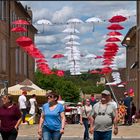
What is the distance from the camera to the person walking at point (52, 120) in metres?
11.1

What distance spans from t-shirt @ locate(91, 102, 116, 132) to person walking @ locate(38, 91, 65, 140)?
0.75 m

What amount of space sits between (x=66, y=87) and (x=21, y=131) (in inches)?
2910

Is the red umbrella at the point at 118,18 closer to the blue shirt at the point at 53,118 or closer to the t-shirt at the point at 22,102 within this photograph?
the t-shirt at the point at 22,102

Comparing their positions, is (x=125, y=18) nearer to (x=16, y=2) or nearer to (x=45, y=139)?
(x=45, y=139)

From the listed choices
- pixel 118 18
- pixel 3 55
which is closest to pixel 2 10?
pixel 3 55

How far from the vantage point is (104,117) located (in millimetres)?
10828

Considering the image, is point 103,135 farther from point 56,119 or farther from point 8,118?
point 8,118

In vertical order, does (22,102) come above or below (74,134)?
above

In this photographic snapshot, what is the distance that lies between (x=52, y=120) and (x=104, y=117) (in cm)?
110

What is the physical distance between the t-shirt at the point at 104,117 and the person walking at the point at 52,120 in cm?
75

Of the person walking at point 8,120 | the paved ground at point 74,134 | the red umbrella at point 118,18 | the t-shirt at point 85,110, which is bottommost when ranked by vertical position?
the paved ground at point 74,134

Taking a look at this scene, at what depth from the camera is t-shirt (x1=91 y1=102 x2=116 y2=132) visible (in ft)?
35.5

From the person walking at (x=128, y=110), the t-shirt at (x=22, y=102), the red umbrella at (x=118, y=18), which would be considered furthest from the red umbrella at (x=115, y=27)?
the t-shirt at (x=22, y=102)

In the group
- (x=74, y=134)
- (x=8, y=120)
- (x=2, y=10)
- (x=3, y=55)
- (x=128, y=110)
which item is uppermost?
(x=2, y=10)
